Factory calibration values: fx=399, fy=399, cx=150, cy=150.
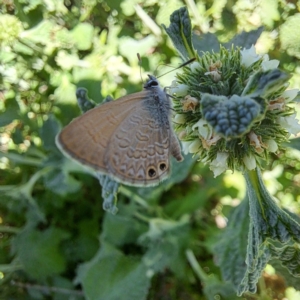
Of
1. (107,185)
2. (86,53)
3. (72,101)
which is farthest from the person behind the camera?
(86,53)

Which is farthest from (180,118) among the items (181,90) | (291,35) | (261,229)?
(291,35)

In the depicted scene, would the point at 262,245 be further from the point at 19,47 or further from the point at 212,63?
the point at 19,47

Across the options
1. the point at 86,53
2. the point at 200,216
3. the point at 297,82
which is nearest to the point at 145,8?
the point at 86,53

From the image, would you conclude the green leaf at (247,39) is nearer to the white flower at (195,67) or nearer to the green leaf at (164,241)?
the white flower at (195,67)

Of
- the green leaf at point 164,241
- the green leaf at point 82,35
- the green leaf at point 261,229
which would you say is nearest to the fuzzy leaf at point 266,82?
the green leaf at point 261,229

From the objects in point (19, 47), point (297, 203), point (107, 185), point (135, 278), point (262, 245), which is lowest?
point (135, 278)

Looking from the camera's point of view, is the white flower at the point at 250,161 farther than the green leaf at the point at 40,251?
No
